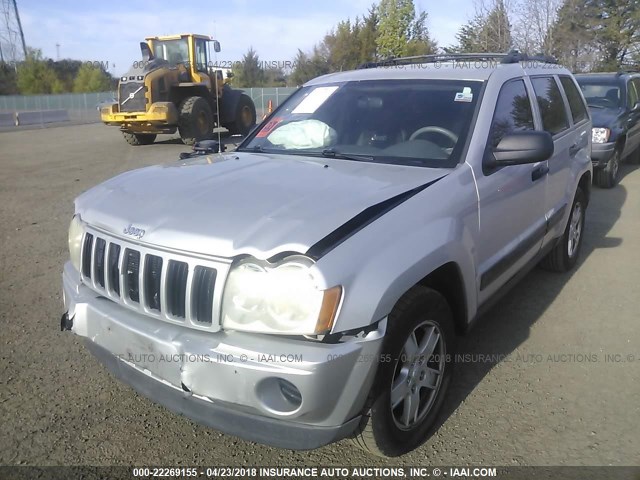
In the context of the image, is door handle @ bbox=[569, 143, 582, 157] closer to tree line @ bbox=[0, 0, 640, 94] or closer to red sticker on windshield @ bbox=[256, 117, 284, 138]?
red sticker on windshield @ bbox=[256, 117, 284, 138]

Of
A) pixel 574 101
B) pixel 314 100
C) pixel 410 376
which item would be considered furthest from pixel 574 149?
pixel 410 376

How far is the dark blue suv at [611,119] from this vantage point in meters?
8.48

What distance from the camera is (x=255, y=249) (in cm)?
208

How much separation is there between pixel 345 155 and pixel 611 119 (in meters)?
7.19

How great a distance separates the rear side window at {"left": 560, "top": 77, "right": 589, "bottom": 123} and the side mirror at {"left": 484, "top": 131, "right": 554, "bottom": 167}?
2.07 metres

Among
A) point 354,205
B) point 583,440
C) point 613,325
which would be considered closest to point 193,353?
point 354,205

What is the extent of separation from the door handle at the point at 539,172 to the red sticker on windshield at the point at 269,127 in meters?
1.79

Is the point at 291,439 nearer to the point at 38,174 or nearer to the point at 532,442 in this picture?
the point at 532,442

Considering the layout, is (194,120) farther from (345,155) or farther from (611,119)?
(345,155)

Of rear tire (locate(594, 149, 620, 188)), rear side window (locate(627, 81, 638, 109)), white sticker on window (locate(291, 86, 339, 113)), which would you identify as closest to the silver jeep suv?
white sticker on window (locate(291, 86, 339, 113))

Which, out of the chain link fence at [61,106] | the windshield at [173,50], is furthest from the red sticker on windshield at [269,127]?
the chain link fence at [61,106]

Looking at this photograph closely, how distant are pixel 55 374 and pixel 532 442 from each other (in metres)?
2.68

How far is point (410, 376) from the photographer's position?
8.16 feet

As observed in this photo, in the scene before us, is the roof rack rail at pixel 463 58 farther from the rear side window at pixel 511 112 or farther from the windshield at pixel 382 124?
the windshield at pixel 382 124
